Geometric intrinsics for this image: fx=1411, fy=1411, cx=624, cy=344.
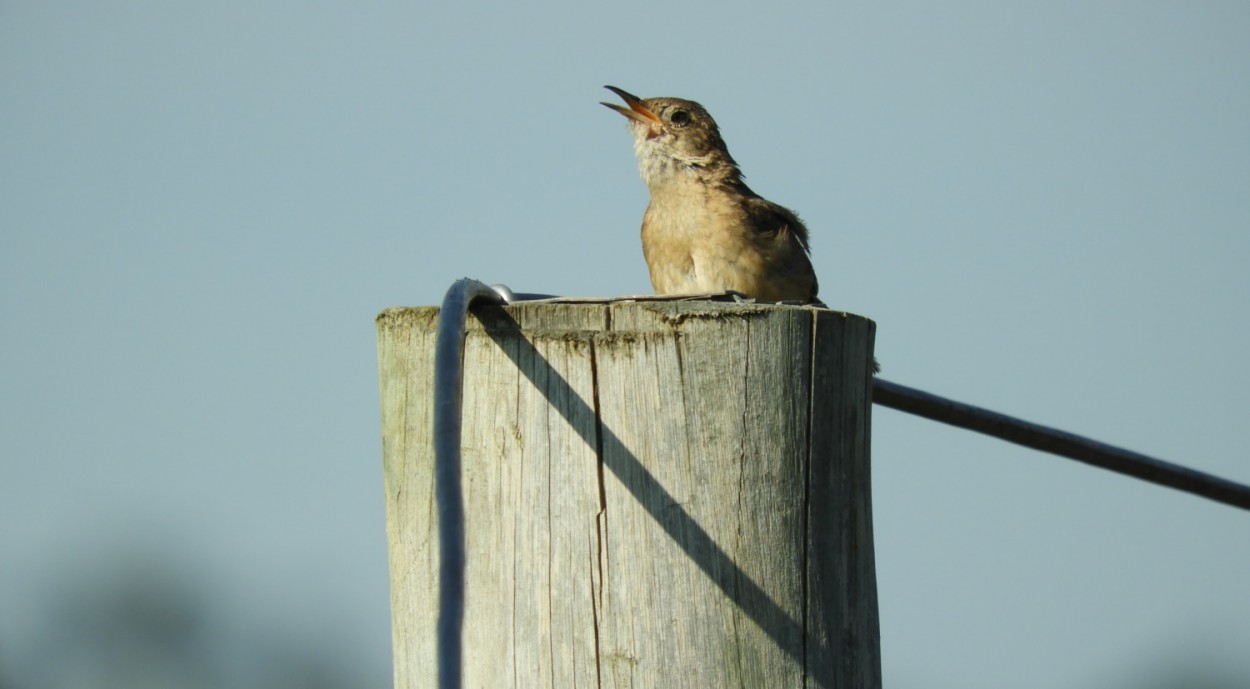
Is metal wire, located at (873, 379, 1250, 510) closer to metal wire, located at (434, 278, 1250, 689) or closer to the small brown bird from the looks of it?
metal wire, located at (434, 278, 1250, 689)

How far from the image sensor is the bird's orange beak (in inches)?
246

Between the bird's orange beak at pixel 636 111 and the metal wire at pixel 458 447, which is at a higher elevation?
the bird's orange beak at pixel 636 111

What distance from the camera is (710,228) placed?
536 cm

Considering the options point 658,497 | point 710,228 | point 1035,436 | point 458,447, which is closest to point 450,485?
point 458,447

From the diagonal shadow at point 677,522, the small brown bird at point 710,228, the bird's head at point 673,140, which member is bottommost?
the diagonal shadow at point 677,522

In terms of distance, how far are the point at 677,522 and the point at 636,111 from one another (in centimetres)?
423

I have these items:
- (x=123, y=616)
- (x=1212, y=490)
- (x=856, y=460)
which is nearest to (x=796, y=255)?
(x=1212, y=490)

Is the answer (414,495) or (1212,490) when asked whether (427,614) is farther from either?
(1212,490)

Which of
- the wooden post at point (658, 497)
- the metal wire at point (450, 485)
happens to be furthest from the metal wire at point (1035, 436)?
the metal wire at point (450, 485)

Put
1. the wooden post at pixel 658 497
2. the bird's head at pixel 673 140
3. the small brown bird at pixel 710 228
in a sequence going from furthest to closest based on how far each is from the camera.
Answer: the bird's head at pixel 673 140 → the small brown bird at pixel 710 228 → the wooden post at pixel 658 497

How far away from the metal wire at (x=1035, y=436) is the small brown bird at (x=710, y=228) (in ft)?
5.07

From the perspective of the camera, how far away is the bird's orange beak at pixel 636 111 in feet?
20.5

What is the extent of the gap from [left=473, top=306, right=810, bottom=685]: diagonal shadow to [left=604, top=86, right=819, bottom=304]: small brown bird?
8.37 ft

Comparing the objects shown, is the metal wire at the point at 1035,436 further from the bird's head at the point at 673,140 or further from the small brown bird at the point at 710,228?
the bird's head at the point at 673,140
